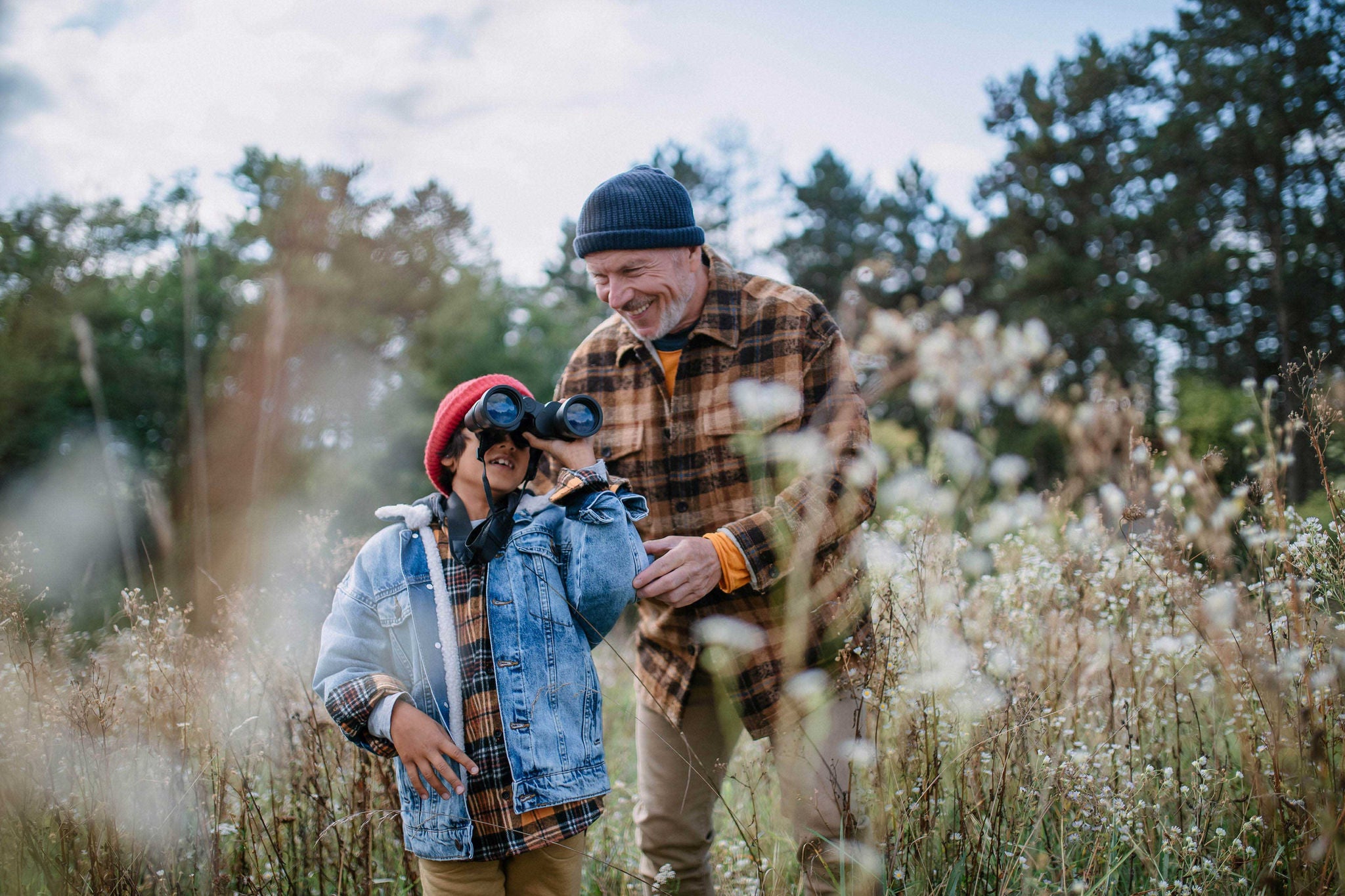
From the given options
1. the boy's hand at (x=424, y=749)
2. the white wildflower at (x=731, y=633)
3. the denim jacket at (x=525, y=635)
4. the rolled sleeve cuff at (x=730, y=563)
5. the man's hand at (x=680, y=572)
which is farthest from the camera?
the white wildflower at (x=731, y=633)

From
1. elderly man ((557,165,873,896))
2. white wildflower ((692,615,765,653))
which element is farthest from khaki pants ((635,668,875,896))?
white wildflower ((692,615,765,653))

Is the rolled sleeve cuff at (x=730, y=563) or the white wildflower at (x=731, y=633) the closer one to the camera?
the rolled sleeve cuff at (x=730, y=563)

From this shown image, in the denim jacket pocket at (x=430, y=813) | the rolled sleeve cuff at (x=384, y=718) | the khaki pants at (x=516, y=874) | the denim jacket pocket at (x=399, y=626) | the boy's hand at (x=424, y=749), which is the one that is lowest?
the khaki pants at (x=516, y=874)

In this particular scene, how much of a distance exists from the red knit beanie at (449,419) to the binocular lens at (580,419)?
0.18 m

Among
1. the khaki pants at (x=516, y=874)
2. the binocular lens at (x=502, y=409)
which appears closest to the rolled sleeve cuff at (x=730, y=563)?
the binocular lens at (x=502, y=409)

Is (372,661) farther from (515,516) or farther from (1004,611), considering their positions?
(1004,611)

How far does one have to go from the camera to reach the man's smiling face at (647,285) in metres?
2.31

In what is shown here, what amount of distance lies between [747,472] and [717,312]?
0.47 metres

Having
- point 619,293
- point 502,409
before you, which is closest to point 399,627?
point 502,409

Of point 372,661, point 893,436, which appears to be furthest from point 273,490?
point 372,661

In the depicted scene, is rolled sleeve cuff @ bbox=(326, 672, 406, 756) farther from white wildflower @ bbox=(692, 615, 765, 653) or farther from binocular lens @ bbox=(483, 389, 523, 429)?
white wildflower @ bbox=(692, 615, 765, 653)

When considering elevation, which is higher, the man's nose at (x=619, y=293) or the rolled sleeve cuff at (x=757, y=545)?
the man's nose at (x=619, y=293)

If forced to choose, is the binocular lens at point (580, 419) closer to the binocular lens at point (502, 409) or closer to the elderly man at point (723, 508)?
the binocular lens at point (502, 409)

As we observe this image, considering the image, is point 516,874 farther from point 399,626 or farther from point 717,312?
point 717,312
